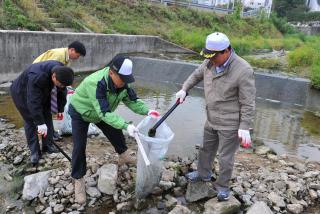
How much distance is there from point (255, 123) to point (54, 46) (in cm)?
621

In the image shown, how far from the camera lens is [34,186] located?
156 inches

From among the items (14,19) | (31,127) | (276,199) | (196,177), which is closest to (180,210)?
(196,177)

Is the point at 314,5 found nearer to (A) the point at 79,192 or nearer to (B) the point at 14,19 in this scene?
(B) the point at 14,19

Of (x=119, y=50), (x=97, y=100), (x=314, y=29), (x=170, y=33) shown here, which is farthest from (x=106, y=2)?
(x=314, y=29)

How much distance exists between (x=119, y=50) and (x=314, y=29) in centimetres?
4369

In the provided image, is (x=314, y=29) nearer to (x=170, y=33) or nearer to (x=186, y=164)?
(x=170, y=33)

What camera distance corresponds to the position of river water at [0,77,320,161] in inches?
247

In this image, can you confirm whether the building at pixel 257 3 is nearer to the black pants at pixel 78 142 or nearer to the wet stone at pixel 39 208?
the black pants at pixel 78 142

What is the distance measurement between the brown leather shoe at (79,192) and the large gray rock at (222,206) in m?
1.33

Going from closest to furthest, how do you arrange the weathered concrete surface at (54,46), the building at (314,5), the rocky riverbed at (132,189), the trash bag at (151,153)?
the trash bag at (151,153)
the rocky riverbed at (132,189)
the weathered concrete surface at (54,46)
the building at (314,5)

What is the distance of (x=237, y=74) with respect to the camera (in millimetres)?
3367

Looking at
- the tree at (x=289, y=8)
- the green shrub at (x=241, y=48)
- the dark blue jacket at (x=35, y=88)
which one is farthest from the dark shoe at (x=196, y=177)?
the tree at (x=289, y=8)

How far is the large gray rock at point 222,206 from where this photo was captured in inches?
147

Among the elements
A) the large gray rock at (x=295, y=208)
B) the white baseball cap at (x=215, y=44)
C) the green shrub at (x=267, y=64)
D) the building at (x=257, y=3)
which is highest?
the building at (x=257, y=3)
